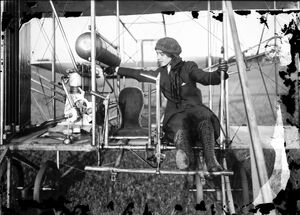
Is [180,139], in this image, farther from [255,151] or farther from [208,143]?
[255,151]

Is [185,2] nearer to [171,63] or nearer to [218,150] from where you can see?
[171,63]

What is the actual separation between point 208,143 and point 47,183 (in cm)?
255

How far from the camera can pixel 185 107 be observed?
4523 mm

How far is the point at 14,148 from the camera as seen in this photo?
4.46 m

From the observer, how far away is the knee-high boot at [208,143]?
3928 millimetres

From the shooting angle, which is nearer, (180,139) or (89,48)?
(180,139)

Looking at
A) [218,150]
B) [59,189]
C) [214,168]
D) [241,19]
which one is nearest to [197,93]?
[218,150]

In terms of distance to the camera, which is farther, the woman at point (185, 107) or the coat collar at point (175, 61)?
the coat collar at point (175, 61)

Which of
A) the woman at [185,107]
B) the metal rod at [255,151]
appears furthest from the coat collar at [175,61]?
the metal rod at [255,151]

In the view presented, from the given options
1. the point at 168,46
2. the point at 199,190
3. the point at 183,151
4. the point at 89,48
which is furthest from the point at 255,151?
the point at 89,48

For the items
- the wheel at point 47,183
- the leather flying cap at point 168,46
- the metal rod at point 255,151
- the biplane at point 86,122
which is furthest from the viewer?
the leather flying cap at point 168,46

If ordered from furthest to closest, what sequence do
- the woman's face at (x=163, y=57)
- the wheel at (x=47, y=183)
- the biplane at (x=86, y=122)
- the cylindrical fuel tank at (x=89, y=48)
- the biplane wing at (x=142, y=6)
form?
the biplane wing at (x=142, y=6) → the cylindrical fuel tank at (x=89, y=48) → the woman's face at (x=163, y=57) → the wheel at (x=47, y=183) → the biplane at (x=86, y=122)

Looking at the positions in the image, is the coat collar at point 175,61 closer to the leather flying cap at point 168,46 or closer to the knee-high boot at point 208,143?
the leather flying cap at point 168,46

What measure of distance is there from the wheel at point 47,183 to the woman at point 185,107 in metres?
1.47
